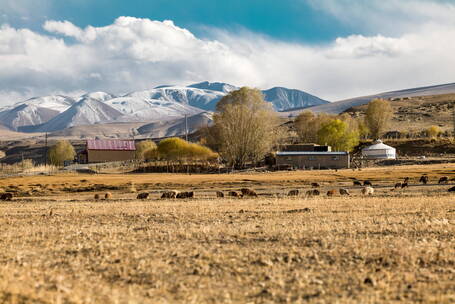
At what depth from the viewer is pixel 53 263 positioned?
12.1 meters

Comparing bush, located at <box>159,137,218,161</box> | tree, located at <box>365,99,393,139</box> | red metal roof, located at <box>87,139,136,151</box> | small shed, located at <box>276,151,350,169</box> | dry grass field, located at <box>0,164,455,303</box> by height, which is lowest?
dry grass field, located at <box>0,164,455,303</box>

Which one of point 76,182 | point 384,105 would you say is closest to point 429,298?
point 76,182

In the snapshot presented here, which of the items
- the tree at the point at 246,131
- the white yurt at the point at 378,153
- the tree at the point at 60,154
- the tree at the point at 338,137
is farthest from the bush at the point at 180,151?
the tree at the point at 60,154

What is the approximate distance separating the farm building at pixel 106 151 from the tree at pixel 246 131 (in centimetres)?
4394

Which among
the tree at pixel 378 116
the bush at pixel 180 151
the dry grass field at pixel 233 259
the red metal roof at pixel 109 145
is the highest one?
the tree at pixel 378 116

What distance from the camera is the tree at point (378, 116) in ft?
392

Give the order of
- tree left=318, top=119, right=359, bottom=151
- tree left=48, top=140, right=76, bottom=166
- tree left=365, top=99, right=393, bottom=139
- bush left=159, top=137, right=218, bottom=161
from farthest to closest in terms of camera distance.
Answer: tree left=48, top=140, right=76, bottom=166
tree left=365, top=99, right=393, bottom=139
tree left=318, top=119, right=359, bottom=151
bush left=159, top=137, right=218, bottom=161

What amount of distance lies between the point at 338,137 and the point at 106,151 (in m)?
55.2

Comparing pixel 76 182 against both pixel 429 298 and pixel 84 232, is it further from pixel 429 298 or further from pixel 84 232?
pixel 429 298

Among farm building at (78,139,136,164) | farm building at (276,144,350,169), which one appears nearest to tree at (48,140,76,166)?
farm building at (78,139,136,164)

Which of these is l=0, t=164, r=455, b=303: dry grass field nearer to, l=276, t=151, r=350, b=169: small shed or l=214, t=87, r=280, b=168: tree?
l=276, t=151, r=350, b=169: small shed

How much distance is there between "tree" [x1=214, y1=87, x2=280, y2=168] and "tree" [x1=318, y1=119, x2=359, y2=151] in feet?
56.8

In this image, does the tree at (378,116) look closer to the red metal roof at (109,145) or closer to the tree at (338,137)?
the tree at (338,137)

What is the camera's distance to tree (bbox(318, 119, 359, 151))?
100 meters
